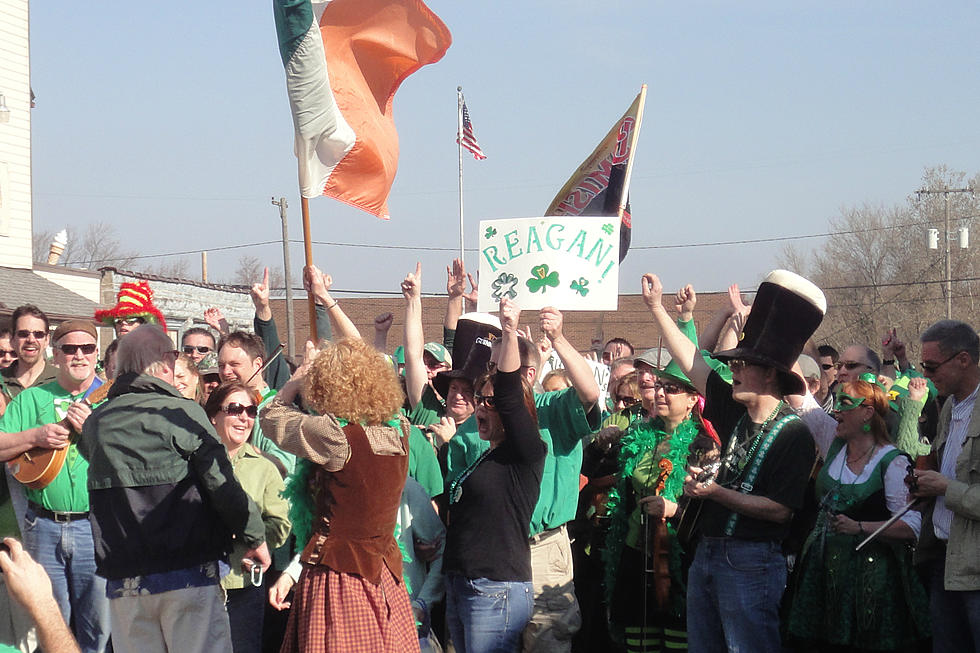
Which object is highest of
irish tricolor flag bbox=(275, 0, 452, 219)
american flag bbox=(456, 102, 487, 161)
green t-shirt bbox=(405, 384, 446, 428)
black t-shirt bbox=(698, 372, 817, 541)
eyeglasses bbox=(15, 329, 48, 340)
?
american flag bbox=(456, 102, 487, 161)

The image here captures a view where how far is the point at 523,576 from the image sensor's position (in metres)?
4.71

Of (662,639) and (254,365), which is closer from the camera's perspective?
(662,639)

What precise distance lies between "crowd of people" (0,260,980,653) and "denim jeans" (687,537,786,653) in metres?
0.01

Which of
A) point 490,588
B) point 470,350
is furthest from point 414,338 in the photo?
point 490,588

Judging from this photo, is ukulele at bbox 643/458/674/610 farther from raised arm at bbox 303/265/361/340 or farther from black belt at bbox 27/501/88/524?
black belt at bbox 27/501/88/524

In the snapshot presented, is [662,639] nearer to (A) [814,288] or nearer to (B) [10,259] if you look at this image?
(A) [814,288]

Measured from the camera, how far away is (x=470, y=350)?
609cm

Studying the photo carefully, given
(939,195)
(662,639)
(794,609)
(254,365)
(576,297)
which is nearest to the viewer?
(794,609)

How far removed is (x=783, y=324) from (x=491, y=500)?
1.52 meters

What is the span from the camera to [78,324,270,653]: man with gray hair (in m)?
4.47

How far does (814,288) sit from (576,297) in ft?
10.4

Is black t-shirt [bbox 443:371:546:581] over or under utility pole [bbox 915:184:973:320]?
under

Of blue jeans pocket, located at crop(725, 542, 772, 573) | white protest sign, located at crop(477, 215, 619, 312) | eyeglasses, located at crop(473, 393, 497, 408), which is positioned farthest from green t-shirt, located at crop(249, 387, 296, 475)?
blue jeans pocket, located at crop(725, 542, 772, 573)

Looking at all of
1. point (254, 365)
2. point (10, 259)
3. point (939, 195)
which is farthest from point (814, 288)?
point (939, 195)
